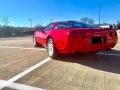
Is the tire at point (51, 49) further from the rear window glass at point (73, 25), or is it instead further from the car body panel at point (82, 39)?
the rear window glass at point (73, 25)

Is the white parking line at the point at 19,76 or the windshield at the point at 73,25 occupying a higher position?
the windshield at the point at 73,25

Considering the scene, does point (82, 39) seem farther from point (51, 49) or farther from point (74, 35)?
point (51, 49)

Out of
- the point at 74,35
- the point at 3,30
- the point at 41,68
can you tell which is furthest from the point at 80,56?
the point at 3,30

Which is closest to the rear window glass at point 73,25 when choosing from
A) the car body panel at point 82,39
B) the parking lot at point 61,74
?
the car body panel at point 82,39

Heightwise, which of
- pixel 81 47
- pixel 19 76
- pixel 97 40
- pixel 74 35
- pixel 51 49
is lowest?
pixel 19 76

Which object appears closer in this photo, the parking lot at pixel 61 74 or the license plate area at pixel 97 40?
the parking lot at pixel 61 74

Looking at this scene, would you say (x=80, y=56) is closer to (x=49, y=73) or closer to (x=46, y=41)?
(x=46, y=41)

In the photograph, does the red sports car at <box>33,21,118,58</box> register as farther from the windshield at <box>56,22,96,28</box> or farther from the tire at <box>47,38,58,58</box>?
the windshield at <box>56,22,96,28</box>

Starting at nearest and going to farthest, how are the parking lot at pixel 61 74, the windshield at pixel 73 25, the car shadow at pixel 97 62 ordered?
1. the parking lot at pixel 61 74
2. the car shadow at pixel 97 62
3. the windshield at pixel 73 25

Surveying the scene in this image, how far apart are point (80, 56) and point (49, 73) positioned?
2431mm

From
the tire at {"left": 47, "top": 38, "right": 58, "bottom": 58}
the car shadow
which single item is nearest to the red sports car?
the tire at {"left": 47, "top": 38, "right": 58, "bottom": 58}

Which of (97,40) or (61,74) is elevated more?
(97,40)

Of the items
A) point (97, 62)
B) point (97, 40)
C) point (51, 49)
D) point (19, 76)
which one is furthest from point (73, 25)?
point (19, 76)

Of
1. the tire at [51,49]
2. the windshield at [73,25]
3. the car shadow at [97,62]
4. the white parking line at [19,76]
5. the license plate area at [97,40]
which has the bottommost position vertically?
the white parking line at [19,76]
